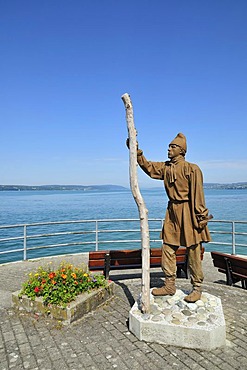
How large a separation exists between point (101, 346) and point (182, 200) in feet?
7.17

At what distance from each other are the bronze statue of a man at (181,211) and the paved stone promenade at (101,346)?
0.74 meters

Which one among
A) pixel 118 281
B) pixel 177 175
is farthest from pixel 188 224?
pixel 118 281

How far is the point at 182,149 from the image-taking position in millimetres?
4496

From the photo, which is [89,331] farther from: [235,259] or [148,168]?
[235,259]

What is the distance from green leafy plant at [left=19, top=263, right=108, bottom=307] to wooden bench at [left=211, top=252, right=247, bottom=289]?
236 cm

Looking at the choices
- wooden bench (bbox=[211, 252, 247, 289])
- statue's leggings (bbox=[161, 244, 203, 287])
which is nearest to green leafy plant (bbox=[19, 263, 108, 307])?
statue's leggings (bbox=[161, 244, 203, 287])

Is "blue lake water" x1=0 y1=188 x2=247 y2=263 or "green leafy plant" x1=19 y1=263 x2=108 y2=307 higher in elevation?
"green leafy plant" x1=19 y1=263 x2=108 y2=307

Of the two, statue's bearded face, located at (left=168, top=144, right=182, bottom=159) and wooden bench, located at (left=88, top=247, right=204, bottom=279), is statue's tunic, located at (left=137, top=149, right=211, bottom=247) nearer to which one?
statue's bearded face, located at (left=168, top=144, right=182, bottom=159)

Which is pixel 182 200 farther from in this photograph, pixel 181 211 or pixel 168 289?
pixel 168 289

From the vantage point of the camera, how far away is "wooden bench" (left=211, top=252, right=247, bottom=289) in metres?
5.47

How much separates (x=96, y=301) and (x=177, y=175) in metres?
2.35

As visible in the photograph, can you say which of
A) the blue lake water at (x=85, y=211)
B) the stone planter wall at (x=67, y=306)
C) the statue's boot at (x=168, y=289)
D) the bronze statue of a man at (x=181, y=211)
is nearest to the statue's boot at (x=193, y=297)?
the bronze statue of a man at (x=181, y=211)

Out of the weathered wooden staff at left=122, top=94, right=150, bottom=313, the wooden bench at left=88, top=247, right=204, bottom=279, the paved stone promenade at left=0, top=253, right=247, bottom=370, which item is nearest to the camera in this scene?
the paved stone promenade at left=0, top=253, right=247, bottom=370

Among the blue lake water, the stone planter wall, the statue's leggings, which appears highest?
the statue's leggings
